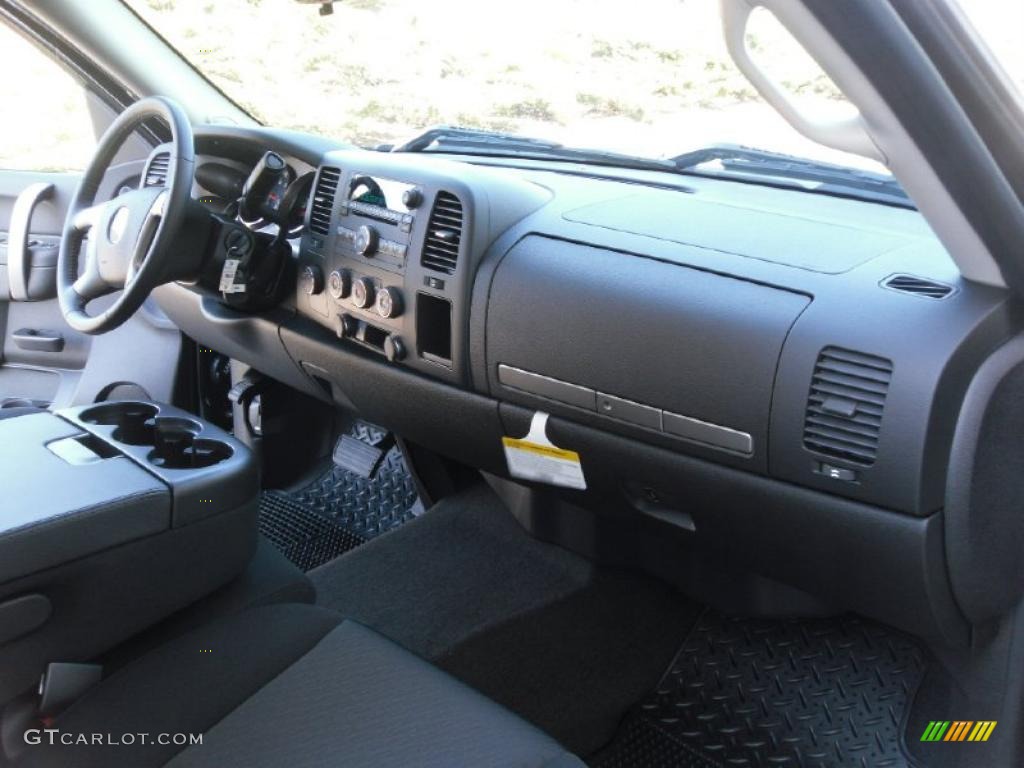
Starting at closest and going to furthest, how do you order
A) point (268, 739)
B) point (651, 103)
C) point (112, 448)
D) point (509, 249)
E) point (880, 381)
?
1. point (268, 739)
2. point (880, 381)
3. point (112, 448)
4. point (509, 249)
5. point (651, 103)

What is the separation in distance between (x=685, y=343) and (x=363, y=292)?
753 millimetres

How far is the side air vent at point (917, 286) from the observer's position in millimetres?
1433

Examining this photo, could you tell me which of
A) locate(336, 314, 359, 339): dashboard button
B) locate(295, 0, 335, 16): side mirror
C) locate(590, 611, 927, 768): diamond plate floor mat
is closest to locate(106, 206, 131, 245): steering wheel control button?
locate(336, 314, 359, 339): dashboard button

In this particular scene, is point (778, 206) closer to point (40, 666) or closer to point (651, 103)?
point (651, 103)

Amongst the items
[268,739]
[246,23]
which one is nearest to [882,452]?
[268,739]

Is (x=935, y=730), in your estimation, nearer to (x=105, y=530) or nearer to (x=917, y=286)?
(x=917, y=286)

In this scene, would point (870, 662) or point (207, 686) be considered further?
point (870, 662)

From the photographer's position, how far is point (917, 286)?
1.47 meters

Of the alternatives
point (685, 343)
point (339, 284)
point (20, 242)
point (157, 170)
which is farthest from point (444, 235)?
point (20, 242)

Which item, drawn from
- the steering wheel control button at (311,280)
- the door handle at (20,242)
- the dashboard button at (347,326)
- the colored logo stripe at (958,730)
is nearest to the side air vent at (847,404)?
the colored logo stripe at (958,730)

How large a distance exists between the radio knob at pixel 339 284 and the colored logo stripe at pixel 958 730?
1359mm

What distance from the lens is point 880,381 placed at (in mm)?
1420

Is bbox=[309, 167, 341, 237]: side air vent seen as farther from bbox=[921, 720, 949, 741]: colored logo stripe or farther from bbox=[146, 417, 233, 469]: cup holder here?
bbox=[921, 720, 949, 741]: colored logo stripe

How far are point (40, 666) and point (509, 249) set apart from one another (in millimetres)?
1006
